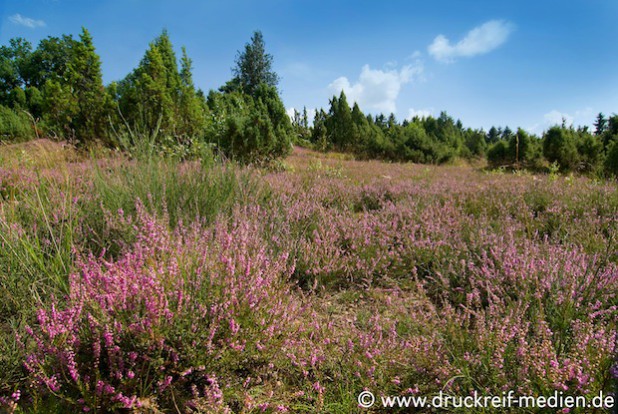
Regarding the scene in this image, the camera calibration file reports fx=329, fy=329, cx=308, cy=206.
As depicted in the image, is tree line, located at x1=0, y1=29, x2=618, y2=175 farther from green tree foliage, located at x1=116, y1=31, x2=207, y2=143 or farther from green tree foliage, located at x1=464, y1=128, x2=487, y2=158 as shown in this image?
green tree foliage, located at x1=464, y1=128, x2=487, y2=158

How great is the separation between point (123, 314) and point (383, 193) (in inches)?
167

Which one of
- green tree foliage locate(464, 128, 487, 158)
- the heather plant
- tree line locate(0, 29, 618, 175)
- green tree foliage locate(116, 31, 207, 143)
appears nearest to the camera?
the heather plant

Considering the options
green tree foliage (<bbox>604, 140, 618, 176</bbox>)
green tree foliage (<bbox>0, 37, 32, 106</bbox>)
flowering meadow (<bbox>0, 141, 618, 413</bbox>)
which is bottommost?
flowering meadow (<bbox>0, 141, 618, 413</bbox>)

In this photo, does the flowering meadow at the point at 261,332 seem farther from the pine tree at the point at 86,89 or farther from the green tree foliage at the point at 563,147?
the green tree foliage at the point at 563,147

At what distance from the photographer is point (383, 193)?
509cm

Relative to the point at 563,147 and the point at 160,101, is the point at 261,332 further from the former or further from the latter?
the point at 563,147

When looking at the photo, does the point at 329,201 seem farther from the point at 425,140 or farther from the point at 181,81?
the point at 425,140

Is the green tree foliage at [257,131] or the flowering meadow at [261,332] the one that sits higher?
the green tree foliage at [257,131]

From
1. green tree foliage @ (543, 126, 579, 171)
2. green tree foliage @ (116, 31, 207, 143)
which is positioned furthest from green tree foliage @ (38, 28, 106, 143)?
green tree foliage @ (543, 126, 579, 171)

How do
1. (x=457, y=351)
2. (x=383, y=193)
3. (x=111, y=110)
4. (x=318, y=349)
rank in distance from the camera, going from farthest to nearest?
(x=111, y=110)
(x=383, y=193)
(x=318, y=349)
(x=457, y=351)

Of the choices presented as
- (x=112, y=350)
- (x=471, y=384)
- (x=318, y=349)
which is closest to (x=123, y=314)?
A: (x=112, y=350)

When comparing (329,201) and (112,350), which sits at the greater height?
(329,201)

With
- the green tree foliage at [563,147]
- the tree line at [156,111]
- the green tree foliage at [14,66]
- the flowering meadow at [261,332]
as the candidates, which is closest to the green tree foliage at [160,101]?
the tree line at [156,111]

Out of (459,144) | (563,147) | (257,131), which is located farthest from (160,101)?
(459,144)
